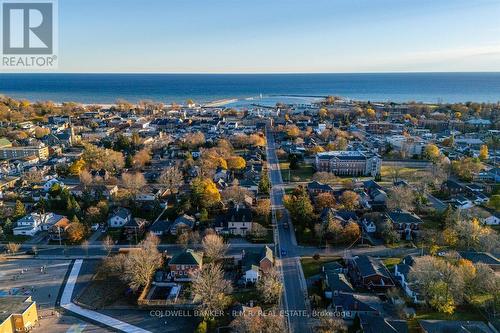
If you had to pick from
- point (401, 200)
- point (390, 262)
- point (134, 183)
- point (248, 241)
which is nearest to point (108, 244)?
point (248, 241)

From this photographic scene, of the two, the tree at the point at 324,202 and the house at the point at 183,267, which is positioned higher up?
the tree at the point at 324,202

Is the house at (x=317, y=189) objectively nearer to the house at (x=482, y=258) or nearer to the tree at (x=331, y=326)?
the house at (x=482, y=258)

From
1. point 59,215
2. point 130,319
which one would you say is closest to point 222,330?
point 130,319

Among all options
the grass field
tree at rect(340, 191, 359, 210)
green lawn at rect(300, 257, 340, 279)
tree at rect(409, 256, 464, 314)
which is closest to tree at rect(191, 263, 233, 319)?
green lawn at rect(300, 257, 340, 279)

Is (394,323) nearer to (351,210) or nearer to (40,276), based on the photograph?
(351,210)

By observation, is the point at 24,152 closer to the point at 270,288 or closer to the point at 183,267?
the point at 183,267

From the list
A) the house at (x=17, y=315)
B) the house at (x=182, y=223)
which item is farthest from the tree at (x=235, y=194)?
the house at (x=17, y=315)

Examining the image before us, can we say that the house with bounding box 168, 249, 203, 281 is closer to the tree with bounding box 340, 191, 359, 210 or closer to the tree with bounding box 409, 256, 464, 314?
the tree with bounding box 409, 256, 464, 314
